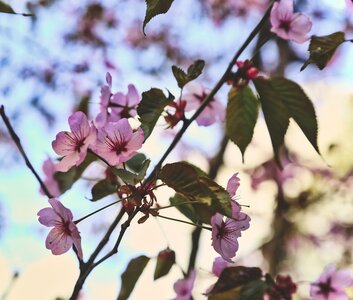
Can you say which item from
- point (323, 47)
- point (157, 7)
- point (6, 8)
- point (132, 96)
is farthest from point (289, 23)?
point (6, 8)

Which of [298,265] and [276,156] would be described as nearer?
[276,156]

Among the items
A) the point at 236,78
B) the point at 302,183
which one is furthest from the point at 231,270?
the point at 302,183

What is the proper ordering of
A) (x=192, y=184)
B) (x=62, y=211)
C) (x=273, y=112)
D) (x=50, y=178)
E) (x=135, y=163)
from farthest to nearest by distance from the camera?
(x=50, y=178)
(x=135, y=163)
(x=273, y=112)
(x=62, y=211)
(x=192, y=184)

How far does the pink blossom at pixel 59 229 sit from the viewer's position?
2.75 feet

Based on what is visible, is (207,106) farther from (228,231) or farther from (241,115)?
(228,231)

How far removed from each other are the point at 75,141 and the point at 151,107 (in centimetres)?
13

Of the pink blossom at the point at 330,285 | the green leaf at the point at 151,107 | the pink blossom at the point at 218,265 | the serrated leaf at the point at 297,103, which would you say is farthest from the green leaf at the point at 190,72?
the pink blossom at the point at 330,285

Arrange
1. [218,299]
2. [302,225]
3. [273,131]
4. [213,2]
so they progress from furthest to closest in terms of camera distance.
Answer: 1. [213,2]
2. [302,225]
3. [273,131]
4. [218,299]

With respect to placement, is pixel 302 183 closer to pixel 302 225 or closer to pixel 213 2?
pixel 302 225

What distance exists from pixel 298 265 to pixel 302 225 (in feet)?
2.63

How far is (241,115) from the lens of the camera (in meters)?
0.99

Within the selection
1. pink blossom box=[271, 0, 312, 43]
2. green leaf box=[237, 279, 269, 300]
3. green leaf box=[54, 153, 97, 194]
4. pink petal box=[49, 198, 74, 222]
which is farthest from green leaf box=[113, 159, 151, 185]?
pink blossom box=[271, 0, 312, 43]

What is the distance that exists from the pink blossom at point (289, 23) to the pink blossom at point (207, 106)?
0.23 metres

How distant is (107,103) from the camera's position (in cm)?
104
